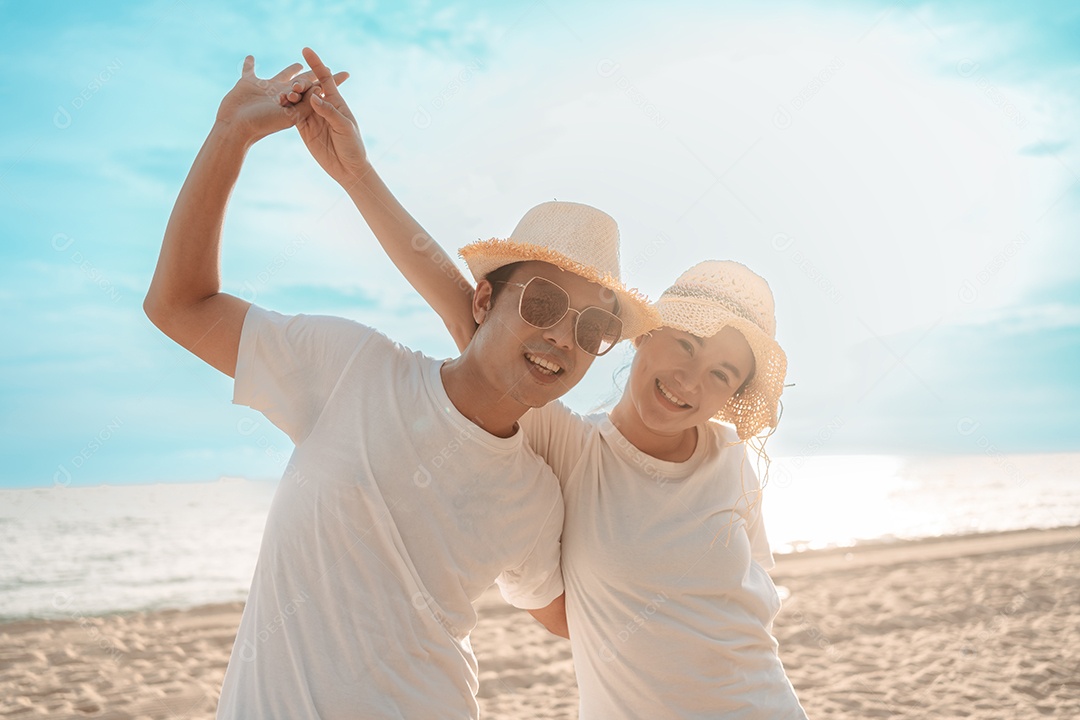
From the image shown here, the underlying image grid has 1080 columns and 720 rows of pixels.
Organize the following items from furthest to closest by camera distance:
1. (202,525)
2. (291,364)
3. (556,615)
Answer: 1. (202,525)
2. (556,615)
3. (291,364)

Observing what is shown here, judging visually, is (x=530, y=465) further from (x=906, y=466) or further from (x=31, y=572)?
(x=906, y=466)

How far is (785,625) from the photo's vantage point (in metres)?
10.3

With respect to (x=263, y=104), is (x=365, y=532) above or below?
below

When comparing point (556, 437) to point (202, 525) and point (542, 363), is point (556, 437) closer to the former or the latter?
point (542, 363)

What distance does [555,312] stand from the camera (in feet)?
8.86

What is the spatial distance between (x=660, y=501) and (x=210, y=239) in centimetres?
168

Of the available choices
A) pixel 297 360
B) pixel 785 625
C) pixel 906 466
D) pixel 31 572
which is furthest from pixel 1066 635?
pixel 906 466

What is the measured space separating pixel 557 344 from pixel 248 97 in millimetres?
1118

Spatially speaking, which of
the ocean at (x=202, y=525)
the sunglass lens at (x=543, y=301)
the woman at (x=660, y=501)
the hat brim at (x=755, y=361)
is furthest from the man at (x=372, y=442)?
the ocean at (x=202, y=525)

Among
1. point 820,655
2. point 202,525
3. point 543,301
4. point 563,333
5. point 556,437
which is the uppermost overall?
point 202,525

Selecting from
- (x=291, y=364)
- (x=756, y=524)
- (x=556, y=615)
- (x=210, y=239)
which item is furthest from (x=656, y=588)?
(x=210, y=239)

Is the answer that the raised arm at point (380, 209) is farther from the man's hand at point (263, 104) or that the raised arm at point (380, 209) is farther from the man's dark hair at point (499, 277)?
the man's dark hair at point (499, 277)

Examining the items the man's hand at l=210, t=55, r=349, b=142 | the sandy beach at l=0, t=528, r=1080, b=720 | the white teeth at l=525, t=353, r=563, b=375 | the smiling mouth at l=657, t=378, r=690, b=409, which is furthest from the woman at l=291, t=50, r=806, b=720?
the sandy beach at l=0, t=528, r=1080, b=720

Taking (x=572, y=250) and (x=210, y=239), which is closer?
(x=210, y=239)
